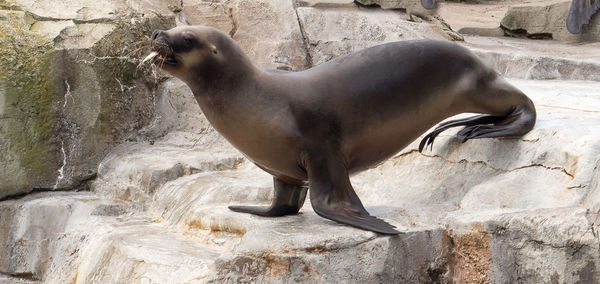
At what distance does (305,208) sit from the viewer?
412 cm

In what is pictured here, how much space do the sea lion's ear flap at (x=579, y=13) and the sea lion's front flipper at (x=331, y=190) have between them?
5967mm

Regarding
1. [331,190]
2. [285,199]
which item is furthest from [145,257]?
[331,190]

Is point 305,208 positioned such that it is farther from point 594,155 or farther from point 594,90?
point 594,90

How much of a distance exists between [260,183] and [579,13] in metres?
5.30

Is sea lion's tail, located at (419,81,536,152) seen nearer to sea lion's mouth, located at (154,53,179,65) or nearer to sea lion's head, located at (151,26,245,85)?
sea lion's head, located at (151,26,245,85)

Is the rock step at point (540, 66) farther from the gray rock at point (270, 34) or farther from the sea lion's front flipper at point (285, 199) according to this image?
the sea lion's front flipper at point (285, 199)

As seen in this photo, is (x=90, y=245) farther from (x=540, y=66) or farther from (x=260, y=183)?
(x=540, y=66)

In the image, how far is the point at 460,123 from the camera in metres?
4.12

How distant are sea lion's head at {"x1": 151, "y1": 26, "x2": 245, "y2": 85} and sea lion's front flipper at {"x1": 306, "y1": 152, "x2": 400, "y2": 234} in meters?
0.56

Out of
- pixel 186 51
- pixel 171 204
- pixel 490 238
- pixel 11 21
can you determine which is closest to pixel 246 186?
pixel 171 204

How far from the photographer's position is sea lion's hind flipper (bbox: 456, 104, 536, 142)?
3842mm

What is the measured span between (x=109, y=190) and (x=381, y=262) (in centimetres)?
284

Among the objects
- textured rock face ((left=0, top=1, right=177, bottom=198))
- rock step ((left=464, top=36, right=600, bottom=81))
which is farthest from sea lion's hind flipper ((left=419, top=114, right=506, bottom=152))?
textured rock face ((left=0, top=1, right=177, bottom=198))

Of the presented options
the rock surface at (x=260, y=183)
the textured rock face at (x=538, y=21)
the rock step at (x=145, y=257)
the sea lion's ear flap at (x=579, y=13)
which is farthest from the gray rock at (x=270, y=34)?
the sea lion's ear flap at (x=579, y=13)
